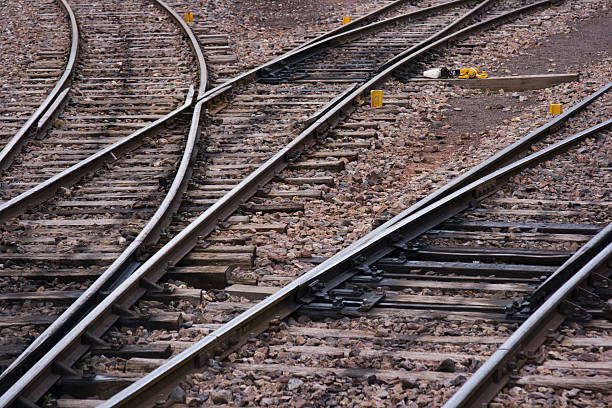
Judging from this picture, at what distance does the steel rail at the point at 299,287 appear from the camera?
185 inches

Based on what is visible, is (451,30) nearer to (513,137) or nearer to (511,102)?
(511,102)

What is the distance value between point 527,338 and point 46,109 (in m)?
8.30

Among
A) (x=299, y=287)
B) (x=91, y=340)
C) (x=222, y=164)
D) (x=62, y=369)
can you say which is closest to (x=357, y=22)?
(x=222, y=164)

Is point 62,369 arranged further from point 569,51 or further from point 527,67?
point 569,51

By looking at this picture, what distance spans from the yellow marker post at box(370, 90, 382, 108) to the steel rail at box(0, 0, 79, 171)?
160 inches

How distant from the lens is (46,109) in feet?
38.4

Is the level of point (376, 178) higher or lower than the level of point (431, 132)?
lower

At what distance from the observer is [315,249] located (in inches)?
282

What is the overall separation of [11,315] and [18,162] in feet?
13.6

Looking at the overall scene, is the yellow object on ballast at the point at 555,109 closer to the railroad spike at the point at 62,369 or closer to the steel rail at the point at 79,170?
the steel rail at the point at 79,170

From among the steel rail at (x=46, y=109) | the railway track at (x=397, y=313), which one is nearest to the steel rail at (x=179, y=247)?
the railway track at (x=397, y=313)

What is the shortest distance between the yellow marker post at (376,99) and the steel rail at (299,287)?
3.10m

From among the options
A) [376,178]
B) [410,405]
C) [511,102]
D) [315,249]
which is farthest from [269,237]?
[511,102]

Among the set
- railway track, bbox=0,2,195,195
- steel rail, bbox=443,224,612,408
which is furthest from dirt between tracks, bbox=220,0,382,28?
steel rail, bbox=443,224,612,408
